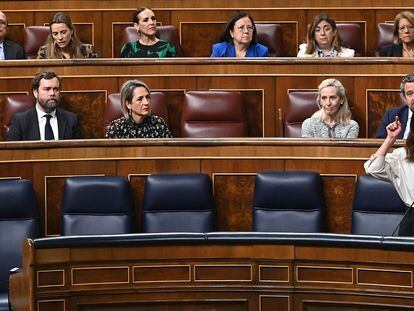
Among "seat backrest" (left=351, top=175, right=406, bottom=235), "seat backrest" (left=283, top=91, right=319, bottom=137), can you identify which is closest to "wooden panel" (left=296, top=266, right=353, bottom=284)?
"seat backrest" (left=351, top=175, right=406, bottom=235)

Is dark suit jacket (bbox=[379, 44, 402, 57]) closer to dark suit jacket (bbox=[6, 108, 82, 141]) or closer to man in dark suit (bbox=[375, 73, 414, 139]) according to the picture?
man in dark suit (bbox=[375, 73, 414, 139])

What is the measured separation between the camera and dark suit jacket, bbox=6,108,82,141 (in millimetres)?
2908

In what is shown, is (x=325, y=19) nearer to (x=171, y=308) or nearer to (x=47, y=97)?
(x=47, y=97)

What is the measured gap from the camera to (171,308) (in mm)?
2057

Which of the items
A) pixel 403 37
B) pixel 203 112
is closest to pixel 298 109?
pixel 203 112

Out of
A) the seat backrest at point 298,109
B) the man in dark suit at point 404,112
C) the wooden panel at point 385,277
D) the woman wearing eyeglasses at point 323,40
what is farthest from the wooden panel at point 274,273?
the woman wearing eyeglasses at point 323,40

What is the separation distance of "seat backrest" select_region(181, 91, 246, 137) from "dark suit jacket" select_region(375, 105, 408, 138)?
0.37m

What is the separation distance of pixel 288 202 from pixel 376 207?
0.63ft

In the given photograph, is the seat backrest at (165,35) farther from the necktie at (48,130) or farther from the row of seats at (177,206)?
the row of seats at (177,206)

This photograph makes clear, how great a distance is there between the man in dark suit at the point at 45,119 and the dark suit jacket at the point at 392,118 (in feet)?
2.50

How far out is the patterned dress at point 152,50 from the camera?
131 inches

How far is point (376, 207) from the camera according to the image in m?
2.53

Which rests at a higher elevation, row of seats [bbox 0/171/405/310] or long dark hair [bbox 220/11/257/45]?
long dark hair [bbox 220/11/257/45]

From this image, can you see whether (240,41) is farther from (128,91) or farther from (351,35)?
(128,91)
